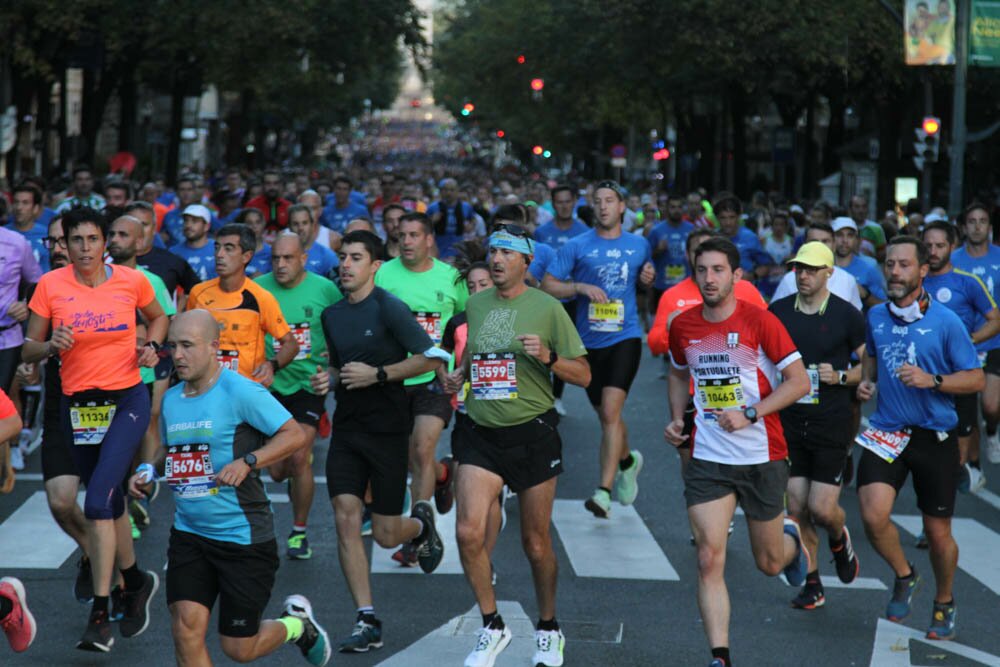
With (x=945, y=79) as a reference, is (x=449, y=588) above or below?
below

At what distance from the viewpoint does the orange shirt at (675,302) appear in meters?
9.41

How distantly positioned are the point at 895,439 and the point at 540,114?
223 ft

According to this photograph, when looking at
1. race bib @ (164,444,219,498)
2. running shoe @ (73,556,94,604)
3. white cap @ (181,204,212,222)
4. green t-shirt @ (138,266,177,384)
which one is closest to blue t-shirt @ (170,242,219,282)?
white cap @ (181,204,212,222)

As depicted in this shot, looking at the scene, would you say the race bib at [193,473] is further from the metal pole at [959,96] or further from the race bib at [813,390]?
the metal pole at [959,96]

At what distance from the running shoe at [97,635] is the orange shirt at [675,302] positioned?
10.7 ft

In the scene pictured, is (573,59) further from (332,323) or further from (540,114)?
(332,323)

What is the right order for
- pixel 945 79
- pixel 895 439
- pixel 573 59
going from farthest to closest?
pixel 573 59
pixel 945 79
pixel 895 439

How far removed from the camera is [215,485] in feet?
21.0

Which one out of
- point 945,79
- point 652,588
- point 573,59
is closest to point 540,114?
point 573,59

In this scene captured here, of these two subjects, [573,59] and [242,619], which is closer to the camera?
[242,619]

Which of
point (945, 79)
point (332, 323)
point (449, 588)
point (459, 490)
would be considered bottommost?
point (449, 588)

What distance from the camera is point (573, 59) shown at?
152ft

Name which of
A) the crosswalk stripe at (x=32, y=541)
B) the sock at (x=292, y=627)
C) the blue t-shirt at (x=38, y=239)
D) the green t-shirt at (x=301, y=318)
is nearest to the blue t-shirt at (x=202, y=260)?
the blue t-shirt at (x=38, y=239)

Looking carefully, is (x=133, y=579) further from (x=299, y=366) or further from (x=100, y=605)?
(x=299, y=366)
